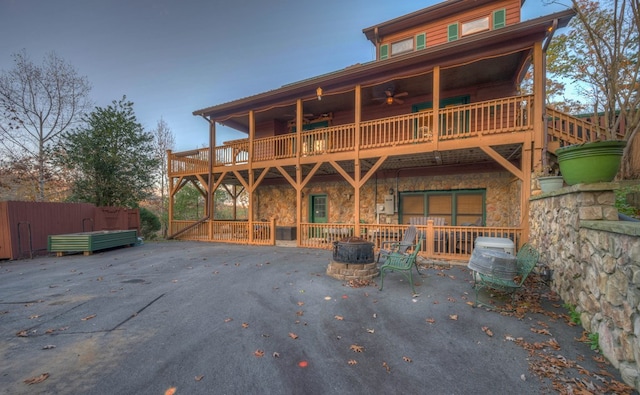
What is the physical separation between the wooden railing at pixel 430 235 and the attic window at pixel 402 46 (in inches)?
340


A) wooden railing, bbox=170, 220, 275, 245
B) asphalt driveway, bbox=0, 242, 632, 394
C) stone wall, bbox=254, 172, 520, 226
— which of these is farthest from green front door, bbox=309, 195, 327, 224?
asphalt driveway, bbox=0, 242, 632, 394

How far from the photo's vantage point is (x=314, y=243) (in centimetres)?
945

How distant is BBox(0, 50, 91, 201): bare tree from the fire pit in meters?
17.0

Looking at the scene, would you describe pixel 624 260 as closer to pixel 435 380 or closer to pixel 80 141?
pixel 435 380

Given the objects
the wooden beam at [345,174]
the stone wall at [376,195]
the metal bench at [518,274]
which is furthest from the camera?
the stone wall at [376,195]

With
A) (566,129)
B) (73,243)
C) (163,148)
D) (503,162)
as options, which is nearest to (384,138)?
(503,162)

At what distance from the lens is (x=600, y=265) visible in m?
2.76

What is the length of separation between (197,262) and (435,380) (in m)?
6.90

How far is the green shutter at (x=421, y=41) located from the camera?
36.4 ft

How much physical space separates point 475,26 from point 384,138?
23.0 feet

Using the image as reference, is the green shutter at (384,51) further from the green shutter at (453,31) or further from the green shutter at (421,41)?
the green shutter at (453,31)

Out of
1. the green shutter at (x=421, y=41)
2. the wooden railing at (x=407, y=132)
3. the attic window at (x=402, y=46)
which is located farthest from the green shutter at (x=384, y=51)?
the wooden railing at (x=407, y=132)

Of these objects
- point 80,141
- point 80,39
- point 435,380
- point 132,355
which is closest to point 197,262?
point 132,355

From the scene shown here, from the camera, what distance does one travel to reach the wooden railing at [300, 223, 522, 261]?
6.78 meters
